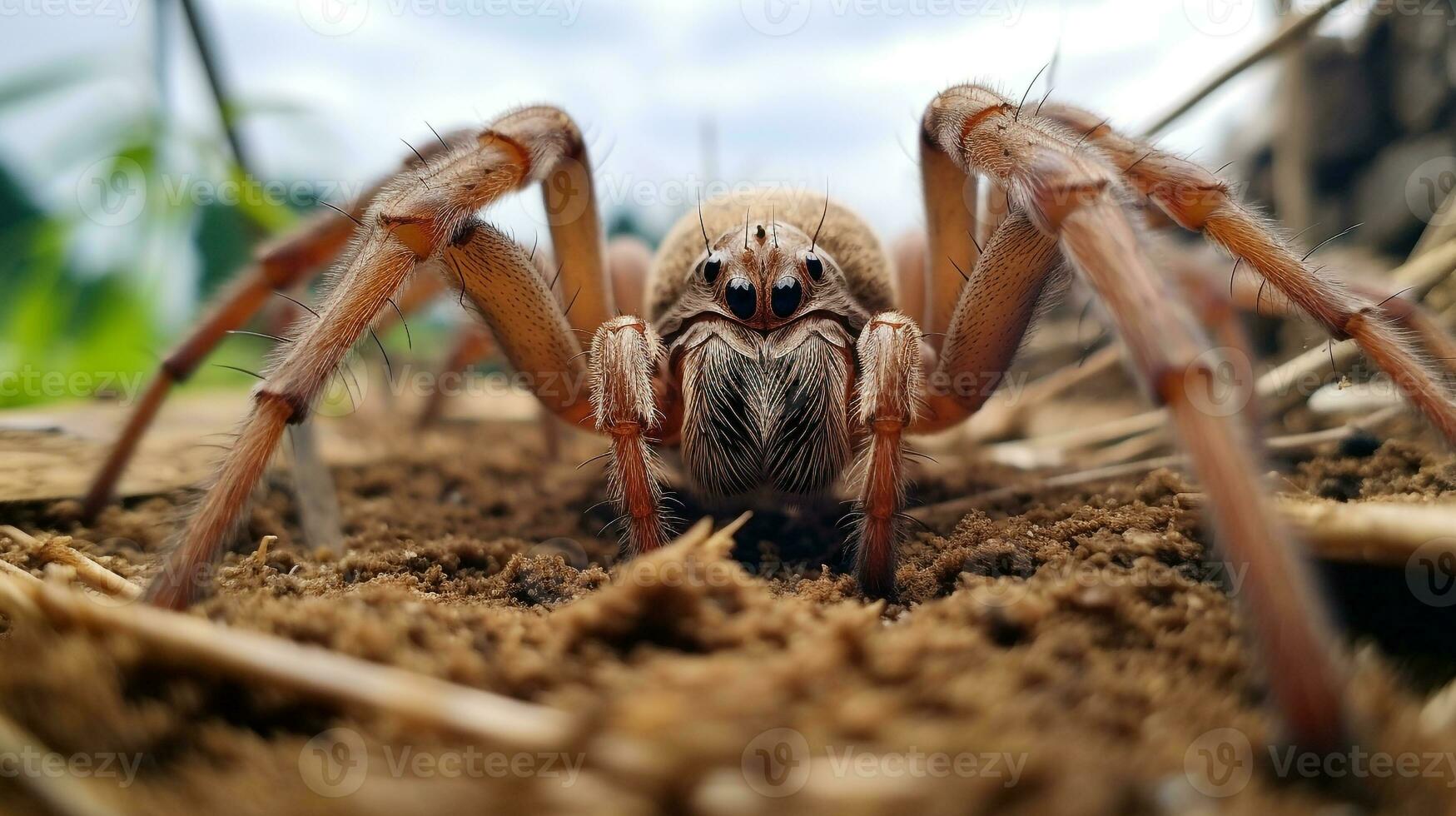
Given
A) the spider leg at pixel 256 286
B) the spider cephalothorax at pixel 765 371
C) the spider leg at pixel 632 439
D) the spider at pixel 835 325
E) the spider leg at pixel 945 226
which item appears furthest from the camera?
the spider leg at pixel 256 286

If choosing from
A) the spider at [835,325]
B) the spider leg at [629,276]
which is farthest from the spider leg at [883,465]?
the spider leg at [629,276]

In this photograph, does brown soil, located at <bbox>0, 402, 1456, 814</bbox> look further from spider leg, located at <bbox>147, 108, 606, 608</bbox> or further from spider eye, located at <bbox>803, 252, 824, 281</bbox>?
spider eye, located at <bbox>803, 252, 824, 281</bbox>

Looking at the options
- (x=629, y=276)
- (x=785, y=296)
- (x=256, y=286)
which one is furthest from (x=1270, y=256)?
(x=256, y=286)

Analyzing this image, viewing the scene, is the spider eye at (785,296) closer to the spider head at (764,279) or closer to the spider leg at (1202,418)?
the spider head at (764,279)

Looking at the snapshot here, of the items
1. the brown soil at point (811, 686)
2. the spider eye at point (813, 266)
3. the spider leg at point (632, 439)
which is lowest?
the brown soil at point (811, 686)

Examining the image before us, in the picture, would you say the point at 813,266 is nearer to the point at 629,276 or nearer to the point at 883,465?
the point at 883,465

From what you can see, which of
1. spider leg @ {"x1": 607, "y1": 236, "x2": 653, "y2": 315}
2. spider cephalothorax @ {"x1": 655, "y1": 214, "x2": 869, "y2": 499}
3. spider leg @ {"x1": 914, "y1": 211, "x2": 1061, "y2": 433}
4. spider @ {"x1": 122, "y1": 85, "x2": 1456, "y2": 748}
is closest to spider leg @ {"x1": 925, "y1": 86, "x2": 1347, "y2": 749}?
spider @ {"x1": 122, "y1": 85, "x2": 1456, "y2": 748}
